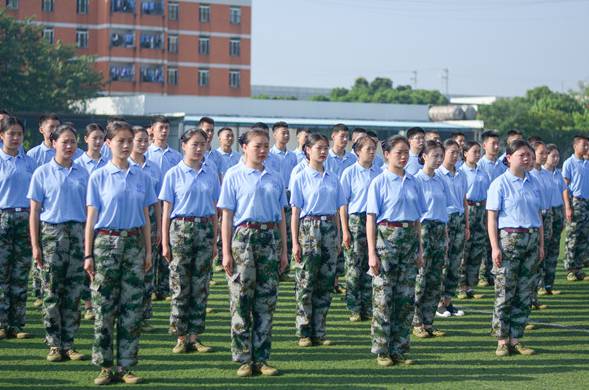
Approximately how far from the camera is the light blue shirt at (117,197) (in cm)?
760

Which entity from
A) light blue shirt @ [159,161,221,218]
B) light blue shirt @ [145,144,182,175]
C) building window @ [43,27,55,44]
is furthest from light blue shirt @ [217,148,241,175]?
building window @ [43,27,55,44]

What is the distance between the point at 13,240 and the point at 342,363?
366cm

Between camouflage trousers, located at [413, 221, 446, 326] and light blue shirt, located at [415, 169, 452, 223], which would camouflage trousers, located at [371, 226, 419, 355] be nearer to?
camouflage trousers, located at [413, 221, 446, 326]

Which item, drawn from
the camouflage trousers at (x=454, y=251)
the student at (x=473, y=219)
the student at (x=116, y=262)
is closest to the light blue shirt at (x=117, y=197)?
the student at (x=116, y=262)

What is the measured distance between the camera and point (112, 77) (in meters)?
62.4

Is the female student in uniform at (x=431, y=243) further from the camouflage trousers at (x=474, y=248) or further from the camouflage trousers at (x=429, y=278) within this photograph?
the camouflage trousers at (x=474, y=248)

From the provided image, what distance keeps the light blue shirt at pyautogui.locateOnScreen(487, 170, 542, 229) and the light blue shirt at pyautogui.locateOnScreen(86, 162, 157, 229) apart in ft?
11.3

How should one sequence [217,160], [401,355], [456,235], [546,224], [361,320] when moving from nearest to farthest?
[401,355]
[361,320]
[456,235]
[546,224]
[217,160]

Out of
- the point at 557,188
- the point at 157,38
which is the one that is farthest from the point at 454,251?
the point at 157,38

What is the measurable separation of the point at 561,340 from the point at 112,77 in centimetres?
5564

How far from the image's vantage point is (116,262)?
24.8 feet

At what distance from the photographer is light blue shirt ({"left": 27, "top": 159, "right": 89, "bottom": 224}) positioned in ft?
28.1

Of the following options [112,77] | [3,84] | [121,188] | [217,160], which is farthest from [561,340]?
[112,77]

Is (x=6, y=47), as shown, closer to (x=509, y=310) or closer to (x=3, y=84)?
(x=3, y=84)
